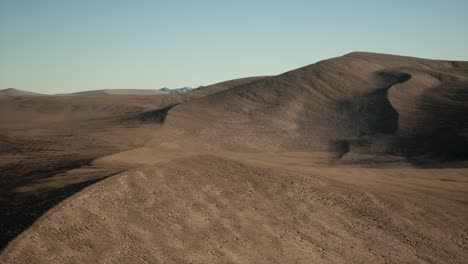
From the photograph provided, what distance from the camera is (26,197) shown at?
38.4 feet

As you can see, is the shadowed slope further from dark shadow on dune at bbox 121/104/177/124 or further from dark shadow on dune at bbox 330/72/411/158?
dark shadow on dune at bbox 121/104/177/124

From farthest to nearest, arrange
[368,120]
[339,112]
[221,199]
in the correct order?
[339,112] < [368,120] < [221,199]

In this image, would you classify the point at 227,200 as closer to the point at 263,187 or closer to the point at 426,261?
the point at 263,187

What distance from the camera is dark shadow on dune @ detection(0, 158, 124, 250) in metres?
10.2

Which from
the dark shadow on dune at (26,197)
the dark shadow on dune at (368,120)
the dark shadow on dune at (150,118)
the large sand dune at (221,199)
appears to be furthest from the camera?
the dark shadow on dune at (150,118)

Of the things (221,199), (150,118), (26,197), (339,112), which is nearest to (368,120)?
(339,112)

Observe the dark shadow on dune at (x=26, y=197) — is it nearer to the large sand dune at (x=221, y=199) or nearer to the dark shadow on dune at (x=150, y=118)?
the large sand dune at (x=221, y=199)

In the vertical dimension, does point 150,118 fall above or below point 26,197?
above

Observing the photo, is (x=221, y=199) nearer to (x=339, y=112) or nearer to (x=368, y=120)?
(x=368, y=120)

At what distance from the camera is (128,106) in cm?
4547

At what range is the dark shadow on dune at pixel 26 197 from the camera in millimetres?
10164

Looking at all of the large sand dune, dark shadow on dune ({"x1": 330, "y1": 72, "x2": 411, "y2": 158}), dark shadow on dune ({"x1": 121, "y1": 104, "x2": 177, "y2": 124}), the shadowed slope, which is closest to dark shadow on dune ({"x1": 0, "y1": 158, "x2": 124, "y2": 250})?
the large sand dune

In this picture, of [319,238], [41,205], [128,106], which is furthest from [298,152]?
[128,106]

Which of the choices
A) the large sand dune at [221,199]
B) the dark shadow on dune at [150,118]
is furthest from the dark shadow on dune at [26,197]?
the dark shadow on dune at [150,118]
